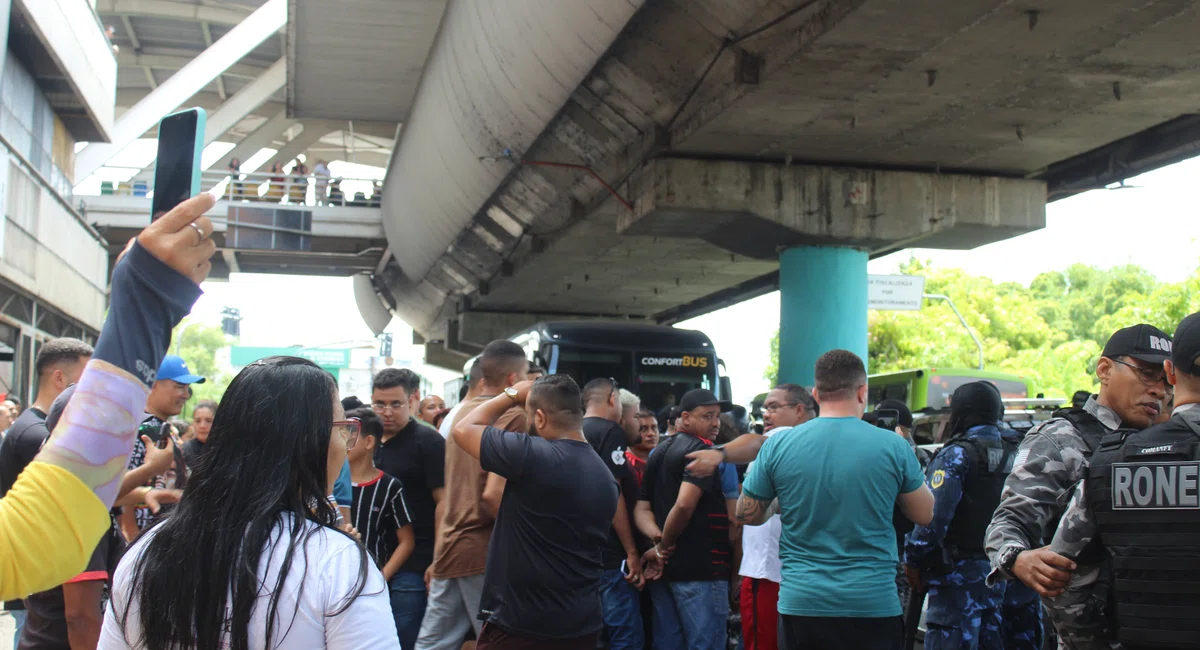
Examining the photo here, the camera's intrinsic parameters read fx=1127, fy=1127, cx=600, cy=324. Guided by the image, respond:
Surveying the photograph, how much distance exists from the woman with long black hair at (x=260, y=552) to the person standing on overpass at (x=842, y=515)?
335 cm

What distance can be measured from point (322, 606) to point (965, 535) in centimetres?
481

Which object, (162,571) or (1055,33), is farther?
(1055,33)

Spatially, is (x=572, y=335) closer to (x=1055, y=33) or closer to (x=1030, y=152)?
(x=1030, y=152)

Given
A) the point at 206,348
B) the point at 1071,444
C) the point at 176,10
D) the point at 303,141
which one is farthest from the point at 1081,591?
the point at 206,348

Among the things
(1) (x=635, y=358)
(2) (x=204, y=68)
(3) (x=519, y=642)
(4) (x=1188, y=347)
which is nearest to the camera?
(4) (x=1188, y=347)

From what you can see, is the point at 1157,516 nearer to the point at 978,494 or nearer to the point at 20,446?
the point at 978,494

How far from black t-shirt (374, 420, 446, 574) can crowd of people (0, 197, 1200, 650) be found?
16 millimetres

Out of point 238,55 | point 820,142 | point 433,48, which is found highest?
point 238,55

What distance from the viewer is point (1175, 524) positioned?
11.5 ft

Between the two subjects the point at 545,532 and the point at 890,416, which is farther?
the point at 890,416

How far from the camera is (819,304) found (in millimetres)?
19234

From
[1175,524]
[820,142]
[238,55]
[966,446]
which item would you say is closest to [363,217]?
[238,55]

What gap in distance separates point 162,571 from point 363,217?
36446 mm

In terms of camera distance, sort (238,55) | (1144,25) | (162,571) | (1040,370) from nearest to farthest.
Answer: (162,571) → (1144,25) → (238,55) → (1040,370)
